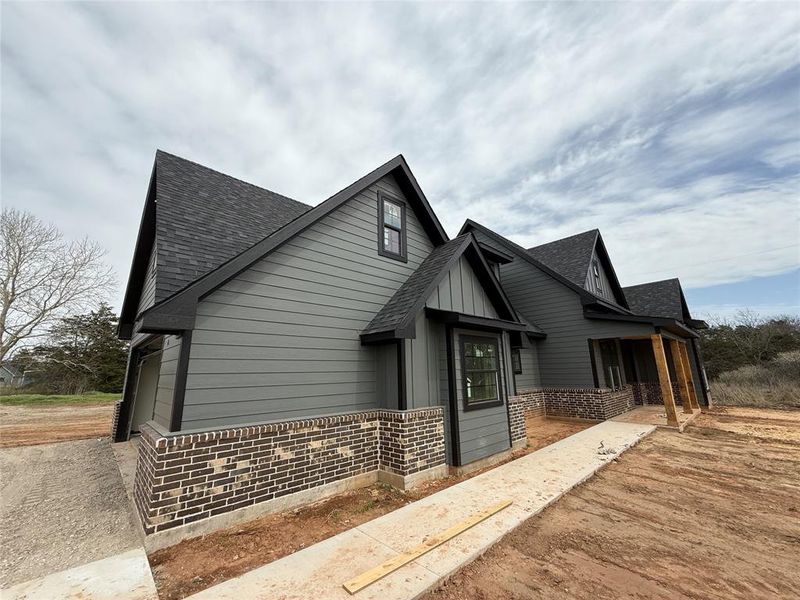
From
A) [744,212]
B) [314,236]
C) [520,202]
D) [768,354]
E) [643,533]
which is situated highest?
[520,202]

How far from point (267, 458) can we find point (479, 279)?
18.4 ft

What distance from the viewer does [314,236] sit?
19.2 ft

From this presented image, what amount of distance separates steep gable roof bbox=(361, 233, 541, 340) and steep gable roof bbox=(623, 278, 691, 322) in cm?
1251

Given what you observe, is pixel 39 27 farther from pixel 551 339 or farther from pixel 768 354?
pixel 768 354

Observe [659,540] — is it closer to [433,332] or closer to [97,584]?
[433,332]

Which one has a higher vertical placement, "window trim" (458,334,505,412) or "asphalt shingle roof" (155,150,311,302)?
"asphalt shingle roof" (155,150,311,302)

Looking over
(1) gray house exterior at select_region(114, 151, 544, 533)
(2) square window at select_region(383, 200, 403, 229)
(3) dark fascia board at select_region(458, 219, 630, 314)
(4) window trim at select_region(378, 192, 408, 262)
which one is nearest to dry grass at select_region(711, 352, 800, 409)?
(3) dark fascia board at select_region(458, 219, 630, 314)

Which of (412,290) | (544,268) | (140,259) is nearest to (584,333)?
(544,268)

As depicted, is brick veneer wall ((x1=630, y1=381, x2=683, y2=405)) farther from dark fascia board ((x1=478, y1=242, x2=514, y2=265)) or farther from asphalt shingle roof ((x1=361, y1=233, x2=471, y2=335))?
asphalt shingle roof ((x1=361, y1=233, x2=471, y2=335))

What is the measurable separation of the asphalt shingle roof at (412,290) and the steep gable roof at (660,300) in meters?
13.6

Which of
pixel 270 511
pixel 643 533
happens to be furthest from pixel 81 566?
pixel 643 533

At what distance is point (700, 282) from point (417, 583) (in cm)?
4052

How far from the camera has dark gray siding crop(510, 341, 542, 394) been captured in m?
11.4

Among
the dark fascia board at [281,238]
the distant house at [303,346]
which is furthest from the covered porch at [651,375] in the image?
the dark fascia board at [281,238]
